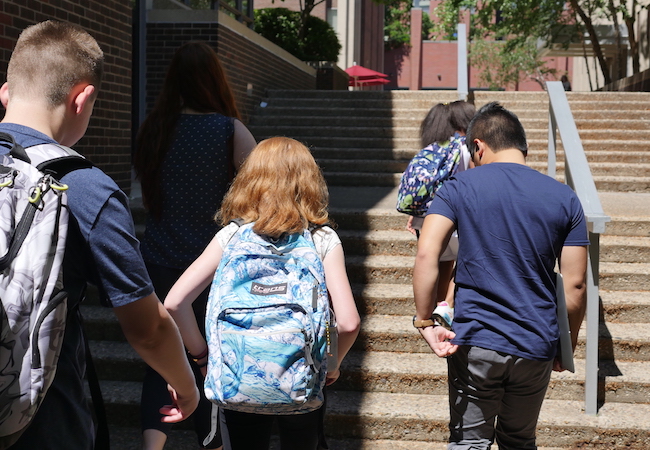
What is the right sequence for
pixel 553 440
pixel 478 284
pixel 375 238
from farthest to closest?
1. pixel 375 238
2. pixel 553 440
3. pixel 478 284

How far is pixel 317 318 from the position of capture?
2223mm

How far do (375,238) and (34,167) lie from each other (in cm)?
444

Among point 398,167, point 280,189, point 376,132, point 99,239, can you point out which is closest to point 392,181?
point 398,167

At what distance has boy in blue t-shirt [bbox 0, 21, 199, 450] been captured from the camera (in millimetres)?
1461

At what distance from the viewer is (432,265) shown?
2715mm

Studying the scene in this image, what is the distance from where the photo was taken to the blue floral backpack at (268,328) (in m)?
2.17

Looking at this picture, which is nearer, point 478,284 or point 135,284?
point 135,284

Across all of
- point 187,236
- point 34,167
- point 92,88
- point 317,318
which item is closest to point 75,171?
point 34,167

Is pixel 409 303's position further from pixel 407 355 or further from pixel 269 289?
pixel 269 289

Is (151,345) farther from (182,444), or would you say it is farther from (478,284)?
(182,444)

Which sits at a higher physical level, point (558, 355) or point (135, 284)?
point (135, 284)

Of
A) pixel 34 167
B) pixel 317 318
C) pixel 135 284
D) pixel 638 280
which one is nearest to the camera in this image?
pixel 34 167

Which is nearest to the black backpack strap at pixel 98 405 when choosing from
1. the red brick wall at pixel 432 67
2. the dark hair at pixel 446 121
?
the dark hair at pixel 446 121

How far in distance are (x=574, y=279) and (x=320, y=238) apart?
1026mm
